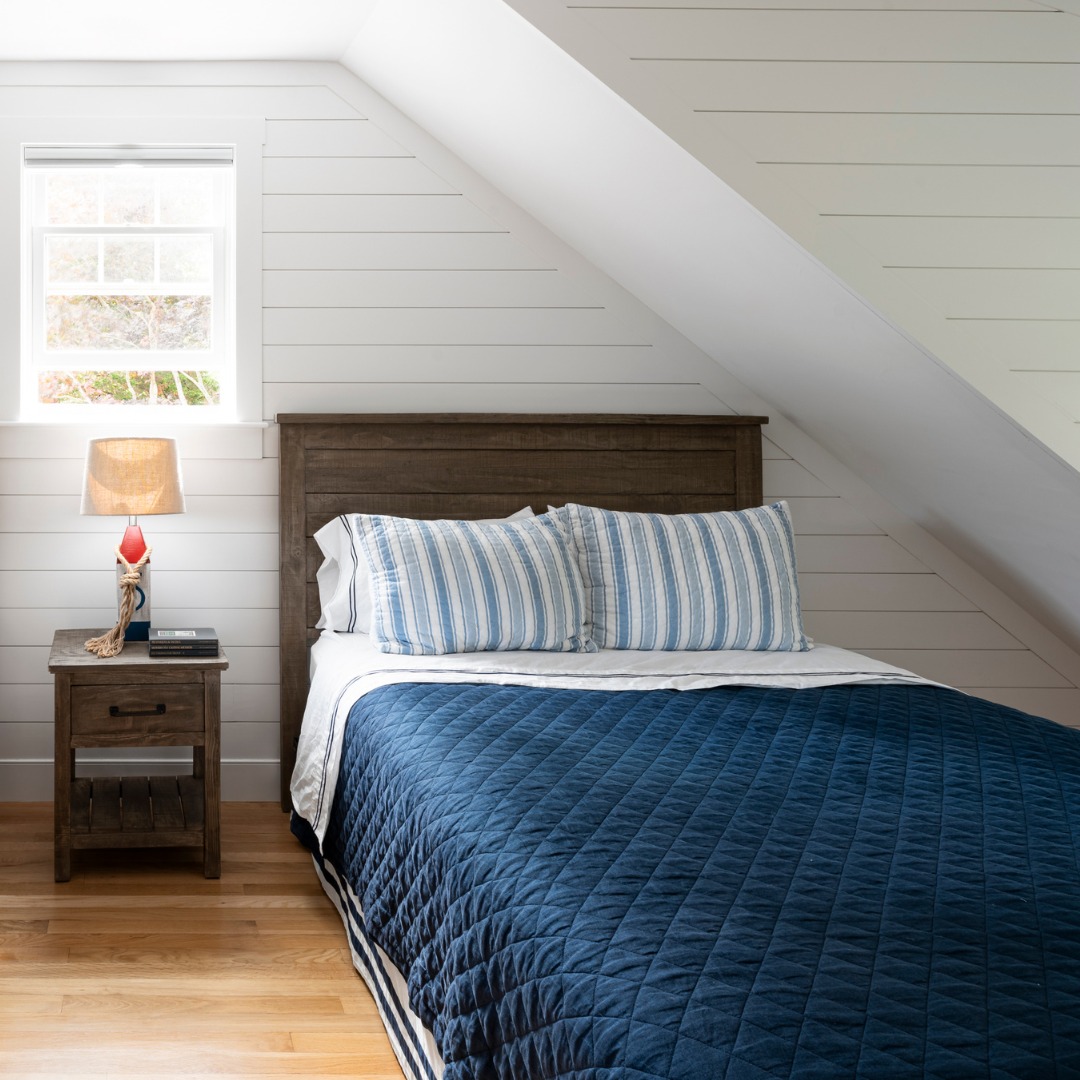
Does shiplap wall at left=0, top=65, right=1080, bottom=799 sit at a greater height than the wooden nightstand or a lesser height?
greater

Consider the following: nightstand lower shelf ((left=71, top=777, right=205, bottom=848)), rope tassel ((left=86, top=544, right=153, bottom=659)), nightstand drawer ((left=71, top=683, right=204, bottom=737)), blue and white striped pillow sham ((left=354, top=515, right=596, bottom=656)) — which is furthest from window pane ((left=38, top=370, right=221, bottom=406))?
nightstand lower shelf ((left=71, top=777, right=205, bottom=848))

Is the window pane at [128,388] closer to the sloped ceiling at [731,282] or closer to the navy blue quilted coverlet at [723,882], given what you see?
the sloped ceiling at [731,282]

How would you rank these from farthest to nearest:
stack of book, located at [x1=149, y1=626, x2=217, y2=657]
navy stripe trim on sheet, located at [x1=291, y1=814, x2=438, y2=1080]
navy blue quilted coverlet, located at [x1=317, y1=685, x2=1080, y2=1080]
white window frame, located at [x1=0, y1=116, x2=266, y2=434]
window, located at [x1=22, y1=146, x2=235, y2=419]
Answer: window, located at [x1=22, y1=146, x2=235, y2=419] → white window frame, located at [x1=0, y1=116, x2=266, y2=434] → stack of book, located at [x1=149, y1=626, x2=217, y2=657] → navy stripe trim on sheet, located at [x1=291, y1=814, x2=438, y2=1080] → navy blue quilted coverlet, located at [x1=317, y1=685, x2=1080, y2=1080]

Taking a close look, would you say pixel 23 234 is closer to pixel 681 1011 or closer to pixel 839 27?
pixel 839 27

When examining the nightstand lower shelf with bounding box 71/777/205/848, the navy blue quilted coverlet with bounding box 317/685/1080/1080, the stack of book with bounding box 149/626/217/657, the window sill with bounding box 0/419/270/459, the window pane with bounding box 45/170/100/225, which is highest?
the window pane with bounding box 45/170/100/225

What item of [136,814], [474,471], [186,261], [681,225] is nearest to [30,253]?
[186,261]

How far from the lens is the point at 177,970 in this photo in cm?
218

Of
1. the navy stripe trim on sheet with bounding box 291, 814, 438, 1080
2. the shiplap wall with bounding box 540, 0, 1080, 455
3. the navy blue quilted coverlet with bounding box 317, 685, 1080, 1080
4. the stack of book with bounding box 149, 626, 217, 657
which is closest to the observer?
the navy blue quilted coverlet with bounding box 317, 685, 1080, 1080

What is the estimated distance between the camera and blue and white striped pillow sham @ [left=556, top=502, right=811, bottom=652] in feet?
9.20

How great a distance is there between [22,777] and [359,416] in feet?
4.74

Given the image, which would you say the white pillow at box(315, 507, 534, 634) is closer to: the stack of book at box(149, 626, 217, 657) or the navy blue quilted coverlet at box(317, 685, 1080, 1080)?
the stack of book at box(149, 626, 217, 657)

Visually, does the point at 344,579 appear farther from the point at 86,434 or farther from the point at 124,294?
the point at 124,294

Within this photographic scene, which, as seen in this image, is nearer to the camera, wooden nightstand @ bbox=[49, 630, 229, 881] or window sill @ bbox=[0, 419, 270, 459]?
wooden nightstand @ bbox=[49, 630, 229, 881]

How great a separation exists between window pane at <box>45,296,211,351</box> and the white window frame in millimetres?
121
